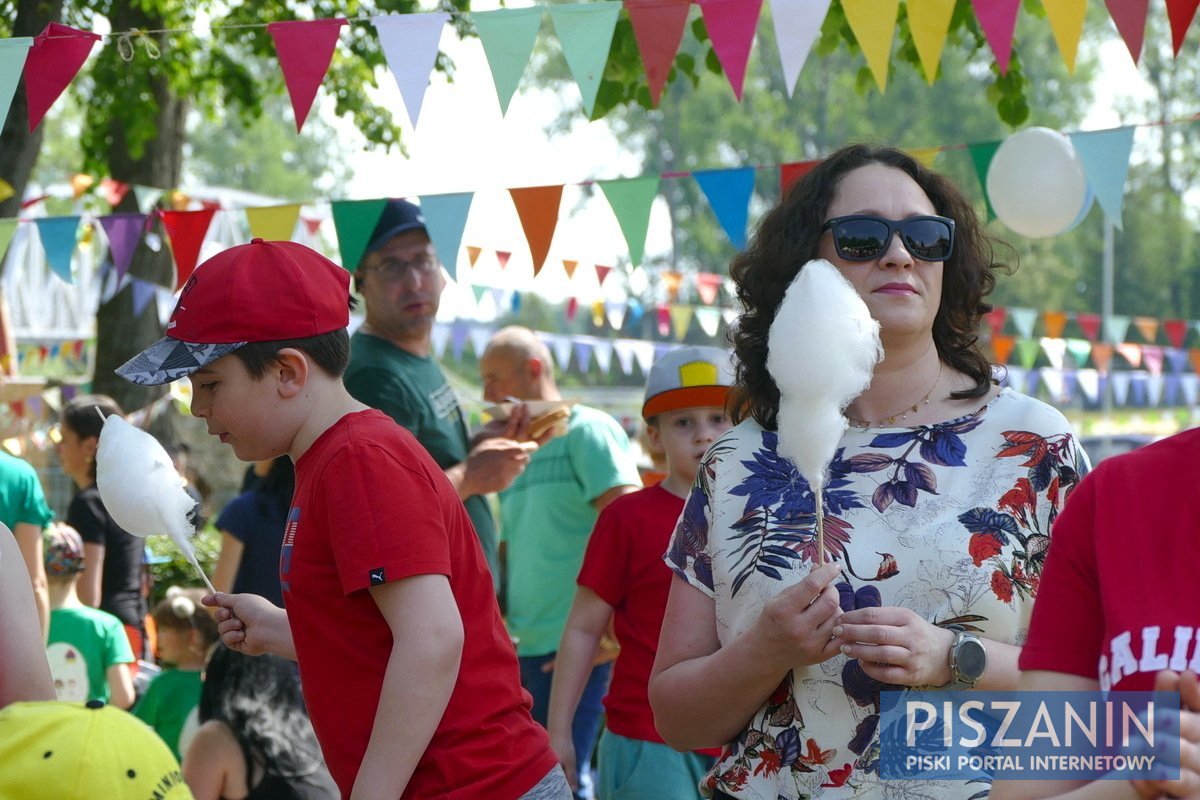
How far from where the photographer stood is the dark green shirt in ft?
13.0

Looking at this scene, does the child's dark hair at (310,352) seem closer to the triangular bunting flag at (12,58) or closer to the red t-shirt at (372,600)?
the red t-shirt at (372,600)

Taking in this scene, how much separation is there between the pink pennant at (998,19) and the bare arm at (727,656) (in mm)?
2577

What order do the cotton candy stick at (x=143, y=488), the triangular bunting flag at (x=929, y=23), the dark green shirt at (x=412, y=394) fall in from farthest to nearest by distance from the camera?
the triangular bunting flag at (x=929, y=23) < the dark green shirt at (x=412, y=394) < the cotton candy stick at (x=143, y=488)

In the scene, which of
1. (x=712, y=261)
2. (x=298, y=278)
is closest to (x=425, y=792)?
(x=298, y=278)

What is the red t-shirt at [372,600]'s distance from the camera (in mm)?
2229

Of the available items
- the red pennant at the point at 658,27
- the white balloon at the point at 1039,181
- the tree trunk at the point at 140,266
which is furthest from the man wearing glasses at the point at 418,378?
the tree trunk at the point at 140,266

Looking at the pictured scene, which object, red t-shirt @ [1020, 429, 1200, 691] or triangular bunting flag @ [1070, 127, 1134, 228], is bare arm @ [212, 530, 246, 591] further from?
red t-shirt @ [1020, 429, 1200, 691]

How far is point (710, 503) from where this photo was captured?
2371 millimetres

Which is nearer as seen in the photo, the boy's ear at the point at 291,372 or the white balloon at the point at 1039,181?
the boy's ear at the point at 291,372

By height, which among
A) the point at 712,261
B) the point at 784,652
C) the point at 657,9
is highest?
the point at 657,9

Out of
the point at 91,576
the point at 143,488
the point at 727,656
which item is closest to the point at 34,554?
the point at 91,576

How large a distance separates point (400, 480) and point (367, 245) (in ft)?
8.51

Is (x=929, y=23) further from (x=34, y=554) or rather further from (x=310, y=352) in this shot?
(x=34, y=554)

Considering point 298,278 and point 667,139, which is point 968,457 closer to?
point 298,278
